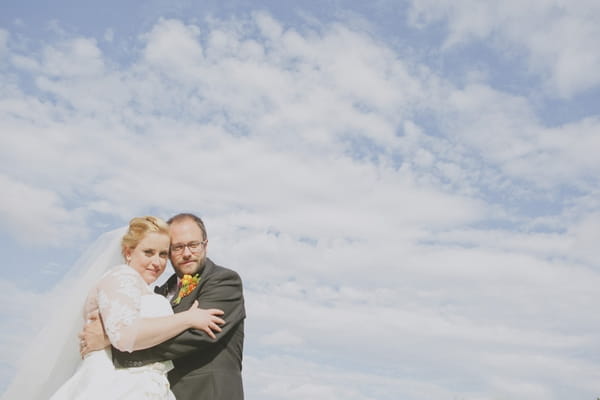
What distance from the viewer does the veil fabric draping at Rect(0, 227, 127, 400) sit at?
20.7ft

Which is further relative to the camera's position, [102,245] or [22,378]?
[102,245]

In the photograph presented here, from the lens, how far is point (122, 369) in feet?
18.7

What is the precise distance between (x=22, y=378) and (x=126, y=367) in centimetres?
149

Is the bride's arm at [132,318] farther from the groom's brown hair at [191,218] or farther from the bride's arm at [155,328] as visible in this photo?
the groom's brown hair at [191,218]

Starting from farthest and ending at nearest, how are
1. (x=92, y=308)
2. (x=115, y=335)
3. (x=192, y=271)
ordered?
(x=192, y=271)
(x=92, y=308)
(x=115, y=335)

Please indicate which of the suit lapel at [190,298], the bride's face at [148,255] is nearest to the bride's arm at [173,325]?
the suit lapel at [190,298]

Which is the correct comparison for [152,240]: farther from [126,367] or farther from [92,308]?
[126,367]

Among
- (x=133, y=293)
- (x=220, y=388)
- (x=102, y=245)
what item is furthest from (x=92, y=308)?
(x=220, y=388)

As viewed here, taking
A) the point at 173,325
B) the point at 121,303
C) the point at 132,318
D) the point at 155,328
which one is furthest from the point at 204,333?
the point at 121,303

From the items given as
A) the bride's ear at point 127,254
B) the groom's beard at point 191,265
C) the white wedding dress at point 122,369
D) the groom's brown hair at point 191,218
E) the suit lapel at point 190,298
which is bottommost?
the white wedding dress at point 122,369

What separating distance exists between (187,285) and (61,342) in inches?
56.0

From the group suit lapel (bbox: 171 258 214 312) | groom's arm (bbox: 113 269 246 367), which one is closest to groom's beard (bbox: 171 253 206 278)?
suit lapel (bbox: 171 258 214 312)

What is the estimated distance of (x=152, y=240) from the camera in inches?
246

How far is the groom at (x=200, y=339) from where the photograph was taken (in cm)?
579
